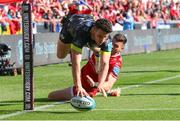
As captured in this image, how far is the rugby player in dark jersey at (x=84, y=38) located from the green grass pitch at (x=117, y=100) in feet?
1.75

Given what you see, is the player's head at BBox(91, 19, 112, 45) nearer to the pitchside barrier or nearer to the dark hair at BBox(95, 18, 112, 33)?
the dark hair at BBox(95, 18, 112, 33)

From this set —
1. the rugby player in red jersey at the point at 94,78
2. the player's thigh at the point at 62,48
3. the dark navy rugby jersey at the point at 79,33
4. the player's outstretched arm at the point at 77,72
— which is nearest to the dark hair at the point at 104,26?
the dark navy rugby jersey at the point at 79,33

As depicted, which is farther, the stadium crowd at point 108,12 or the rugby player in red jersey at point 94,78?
the stadium crowd at point 108,12

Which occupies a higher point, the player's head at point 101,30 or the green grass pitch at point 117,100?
the player's head at point 101,30

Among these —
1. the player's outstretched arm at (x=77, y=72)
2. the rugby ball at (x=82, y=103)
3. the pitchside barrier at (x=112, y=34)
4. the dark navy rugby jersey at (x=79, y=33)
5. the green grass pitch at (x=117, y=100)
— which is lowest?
the pitchside barrier at (x=112, y=34)

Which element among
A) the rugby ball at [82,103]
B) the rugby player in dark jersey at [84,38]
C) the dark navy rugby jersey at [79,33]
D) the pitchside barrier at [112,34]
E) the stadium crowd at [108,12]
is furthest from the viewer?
the stadium crowd at [108,12]

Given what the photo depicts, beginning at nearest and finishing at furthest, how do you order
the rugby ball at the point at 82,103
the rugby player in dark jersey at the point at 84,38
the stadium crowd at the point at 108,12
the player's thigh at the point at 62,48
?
the rugby ball at the point at 82,103 < the rugby player in dark jersey at the point at 84,38 < the player's thigh at the point at 62,48 < the stadium crowd at the point at 108,12

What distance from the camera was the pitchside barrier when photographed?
21.9 metres

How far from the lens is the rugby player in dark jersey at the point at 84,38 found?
10078 mm

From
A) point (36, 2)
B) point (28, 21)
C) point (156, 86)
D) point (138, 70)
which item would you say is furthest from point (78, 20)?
point (36, 2)

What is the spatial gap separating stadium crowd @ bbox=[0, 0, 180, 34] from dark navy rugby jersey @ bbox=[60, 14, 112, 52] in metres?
4.19

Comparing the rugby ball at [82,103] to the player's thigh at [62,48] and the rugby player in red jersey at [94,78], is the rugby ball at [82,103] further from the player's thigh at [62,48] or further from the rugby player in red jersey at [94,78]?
the rugby player in red jersey at [94,78]

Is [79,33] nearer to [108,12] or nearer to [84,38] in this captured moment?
[84,38]

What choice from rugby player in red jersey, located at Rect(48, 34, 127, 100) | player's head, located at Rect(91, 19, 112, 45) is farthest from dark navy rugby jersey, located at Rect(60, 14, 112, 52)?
rugby player in red jersey, located at Rect(48, 34, 127, 100)
